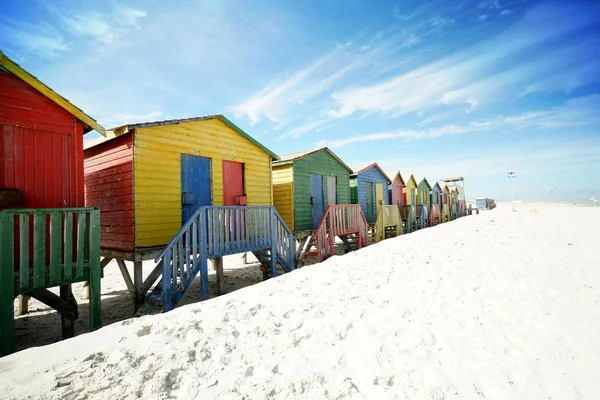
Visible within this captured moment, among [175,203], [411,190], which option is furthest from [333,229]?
[411,190]

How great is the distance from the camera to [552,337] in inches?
145

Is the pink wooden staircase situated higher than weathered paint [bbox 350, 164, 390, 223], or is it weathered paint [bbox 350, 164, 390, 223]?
weathered paint [bbox 350, 164, 390, 223]

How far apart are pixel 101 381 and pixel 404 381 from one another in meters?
2.86

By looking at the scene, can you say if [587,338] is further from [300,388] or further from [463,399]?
[300,388]

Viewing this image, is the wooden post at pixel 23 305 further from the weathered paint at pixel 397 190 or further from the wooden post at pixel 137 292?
the weathered paint at pixel 397 190

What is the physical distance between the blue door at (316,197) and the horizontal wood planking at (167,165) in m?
4.68

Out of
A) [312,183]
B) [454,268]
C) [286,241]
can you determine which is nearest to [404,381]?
[454,268]

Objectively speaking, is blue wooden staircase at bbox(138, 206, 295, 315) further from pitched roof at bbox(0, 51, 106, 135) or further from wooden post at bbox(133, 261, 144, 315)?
pitched roof at bbox(0, 51, 106, 135)

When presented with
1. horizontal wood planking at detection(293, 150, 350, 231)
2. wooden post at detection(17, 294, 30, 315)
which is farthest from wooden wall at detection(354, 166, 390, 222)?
wooden post at detection(17, 294, 30, 315)

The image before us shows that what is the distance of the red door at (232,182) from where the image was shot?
9414mm

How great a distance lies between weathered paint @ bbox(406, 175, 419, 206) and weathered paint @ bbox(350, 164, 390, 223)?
5.51 meters

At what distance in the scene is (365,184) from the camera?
1836 centimetres

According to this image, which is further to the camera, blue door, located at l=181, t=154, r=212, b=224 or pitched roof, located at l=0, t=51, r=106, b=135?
blue door, located at l=181, t=154, r=212, b=224

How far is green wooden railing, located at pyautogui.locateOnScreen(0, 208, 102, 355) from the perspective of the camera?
12.9 feet
